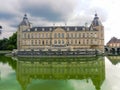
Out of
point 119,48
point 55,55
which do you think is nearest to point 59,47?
point 55,55

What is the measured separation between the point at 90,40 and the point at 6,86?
3979cm

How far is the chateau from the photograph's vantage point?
5162 centimetres

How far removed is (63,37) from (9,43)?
737 inches

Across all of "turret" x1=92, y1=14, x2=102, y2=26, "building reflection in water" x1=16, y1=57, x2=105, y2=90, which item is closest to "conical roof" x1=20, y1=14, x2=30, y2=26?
"turret" x1=92, y1=14, x2=102, y2=26

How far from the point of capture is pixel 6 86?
1323 cm

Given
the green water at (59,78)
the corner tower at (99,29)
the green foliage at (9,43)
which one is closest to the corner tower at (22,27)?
the green foliage at (9,43)

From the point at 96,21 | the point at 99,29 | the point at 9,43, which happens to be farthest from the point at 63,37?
the point at 9,43

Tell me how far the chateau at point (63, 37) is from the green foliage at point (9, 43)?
34.6ft

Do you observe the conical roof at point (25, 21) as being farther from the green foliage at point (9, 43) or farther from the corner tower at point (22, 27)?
the green foliage at point (9, 43)

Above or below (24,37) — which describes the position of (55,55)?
below

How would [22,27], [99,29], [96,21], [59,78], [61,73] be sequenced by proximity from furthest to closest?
[96,21] < [22,27] < [99,29] < [61,73] < [59,78]

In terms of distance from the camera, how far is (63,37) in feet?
170

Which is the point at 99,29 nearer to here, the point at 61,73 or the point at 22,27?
the point at 22,27

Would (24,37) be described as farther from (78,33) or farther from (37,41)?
(78,33)
